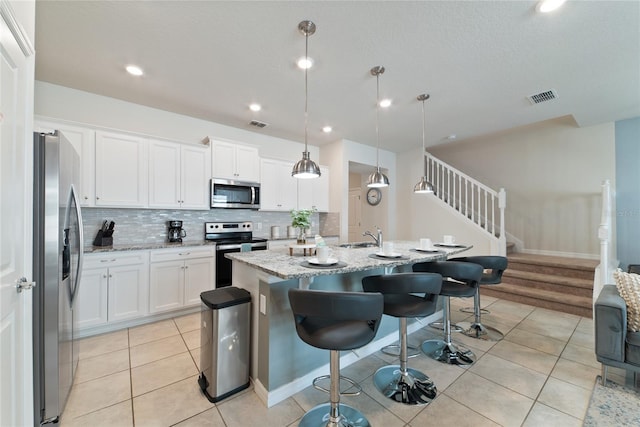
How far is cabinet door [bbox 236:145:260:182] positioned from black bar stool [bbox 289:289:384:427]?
10.1 feet

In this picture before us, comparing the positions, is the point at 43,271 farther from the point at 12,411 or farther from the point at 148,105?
the point at 148,105

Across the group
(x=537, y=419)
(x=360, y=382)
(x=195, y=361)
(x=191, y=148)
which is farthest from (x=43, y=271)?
(x=537, y=419)

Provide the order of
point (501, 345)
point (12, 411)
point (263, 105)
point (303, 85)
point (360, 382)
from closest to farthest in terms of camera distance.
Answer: point (12, 411), point (360, 382), point (501, 345), point (303, 85), point (263, 105)

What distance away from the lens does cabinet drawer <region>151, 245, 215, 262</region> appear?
10.2 ft

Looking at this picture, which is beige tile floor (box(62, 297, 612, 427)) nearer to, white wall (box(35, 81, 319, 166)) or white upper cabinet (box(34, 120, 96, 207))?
white upper cabinet (box(34, 120, 96, 207))

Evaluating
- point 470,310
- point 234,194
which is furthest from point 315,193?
point 470,310

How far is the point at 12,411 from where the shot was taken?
1.14m

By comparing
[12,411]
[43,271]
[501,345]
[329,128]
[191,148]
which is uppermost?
[329,128]

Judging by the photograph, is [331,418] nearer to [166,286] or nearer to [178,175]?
[166,286]

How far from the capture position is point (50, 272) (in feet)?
4.76

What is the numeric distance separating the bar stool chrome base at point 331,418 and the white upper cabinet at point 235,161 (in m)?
3.30

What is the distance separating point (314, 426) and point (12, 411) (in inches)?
58.1

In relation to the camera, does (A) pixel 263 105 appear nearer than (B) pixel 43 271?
No

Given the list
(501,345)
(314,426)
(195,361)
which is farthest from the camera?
(501,345)
